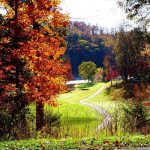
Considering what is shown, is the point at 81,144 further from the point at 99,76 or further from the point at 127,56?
the point at 99,76

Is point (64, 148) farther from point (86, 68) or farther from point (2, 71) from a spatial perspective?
point (86, 68)

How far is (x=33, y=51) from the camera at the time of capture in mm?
24812

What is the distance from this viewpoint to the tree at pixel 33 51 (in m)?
23.6

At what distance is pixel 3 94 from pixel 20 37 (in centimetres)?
399

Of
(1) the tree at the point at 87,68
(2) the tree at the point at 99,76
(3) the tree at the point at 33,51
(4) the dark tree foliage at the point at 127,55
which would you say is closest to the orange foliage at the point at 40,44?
(3) the tree at the point at 33,51

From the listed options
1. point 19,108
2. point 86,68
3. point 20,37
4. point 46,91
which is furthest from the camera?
point 86,68

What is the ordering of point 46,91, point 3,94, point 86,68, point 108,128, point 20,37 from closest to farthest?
point 108,128
point 3,94
point 20,37
point 46,91
point 86,68

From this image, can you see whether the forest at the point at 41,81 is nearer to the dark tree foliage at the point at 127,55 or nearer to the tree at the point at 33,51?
the tree at the point at 33,51

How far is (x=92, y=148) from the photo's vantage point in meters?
12.4

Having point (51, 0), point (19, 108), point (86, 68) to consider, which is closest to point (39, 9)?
point (51, 0)

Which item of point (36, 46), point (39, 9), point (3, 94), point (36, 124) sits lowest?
point (36, 124)

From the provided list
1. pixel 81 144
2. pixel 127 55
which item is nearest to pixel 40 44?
pixel 81 144

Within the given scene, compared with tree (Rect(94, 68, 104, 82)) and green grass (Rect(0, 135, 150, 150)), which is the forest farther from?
tree (Rect(94, 68, 104, 82))

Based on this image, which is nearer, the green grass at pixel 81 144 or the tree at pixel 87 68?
the green grass at pixel 81 144
